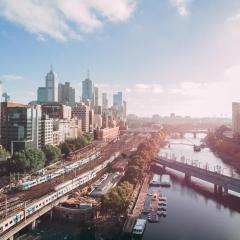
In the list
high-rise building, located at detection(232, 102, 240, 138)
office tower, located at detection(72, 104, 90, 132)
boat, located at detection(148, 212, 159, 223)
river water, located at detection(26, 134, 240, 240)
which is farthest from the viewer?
office tower, located at detection(72, 104, 90, 132)

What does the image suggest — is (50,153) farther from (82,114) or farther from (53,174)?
(82,114)

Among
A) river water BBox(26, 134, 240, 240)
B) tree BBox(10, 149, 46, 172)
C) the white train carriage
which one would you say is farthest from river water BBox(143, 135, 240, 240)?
tree BBox(10, 149, 46, 172)

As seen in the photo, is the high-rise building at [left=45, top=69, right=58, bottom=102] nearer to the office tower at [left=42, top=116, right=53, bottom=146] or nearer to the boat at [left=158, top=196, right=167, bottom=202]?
the office tower at [left=42, top=116, right=53, bottom=146]

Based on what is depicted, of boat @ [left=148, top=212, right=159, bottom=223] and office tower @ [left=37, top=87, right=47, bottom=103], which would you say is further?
office tower @ [left=37, top=87, right=47, bottom=103]

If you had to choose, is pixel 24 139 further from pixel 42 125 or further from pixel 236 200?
pixel 236 200

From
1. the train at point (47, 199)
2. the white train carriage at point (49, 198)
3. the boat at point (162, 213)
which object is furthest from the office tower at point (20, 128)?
the boat at point (162, 213)

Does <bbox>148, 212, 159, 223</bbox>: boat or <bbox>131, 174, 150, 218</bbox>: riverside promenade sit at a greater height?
<bbox>131, 174, 150, 218</bbox>: riverside promenade
